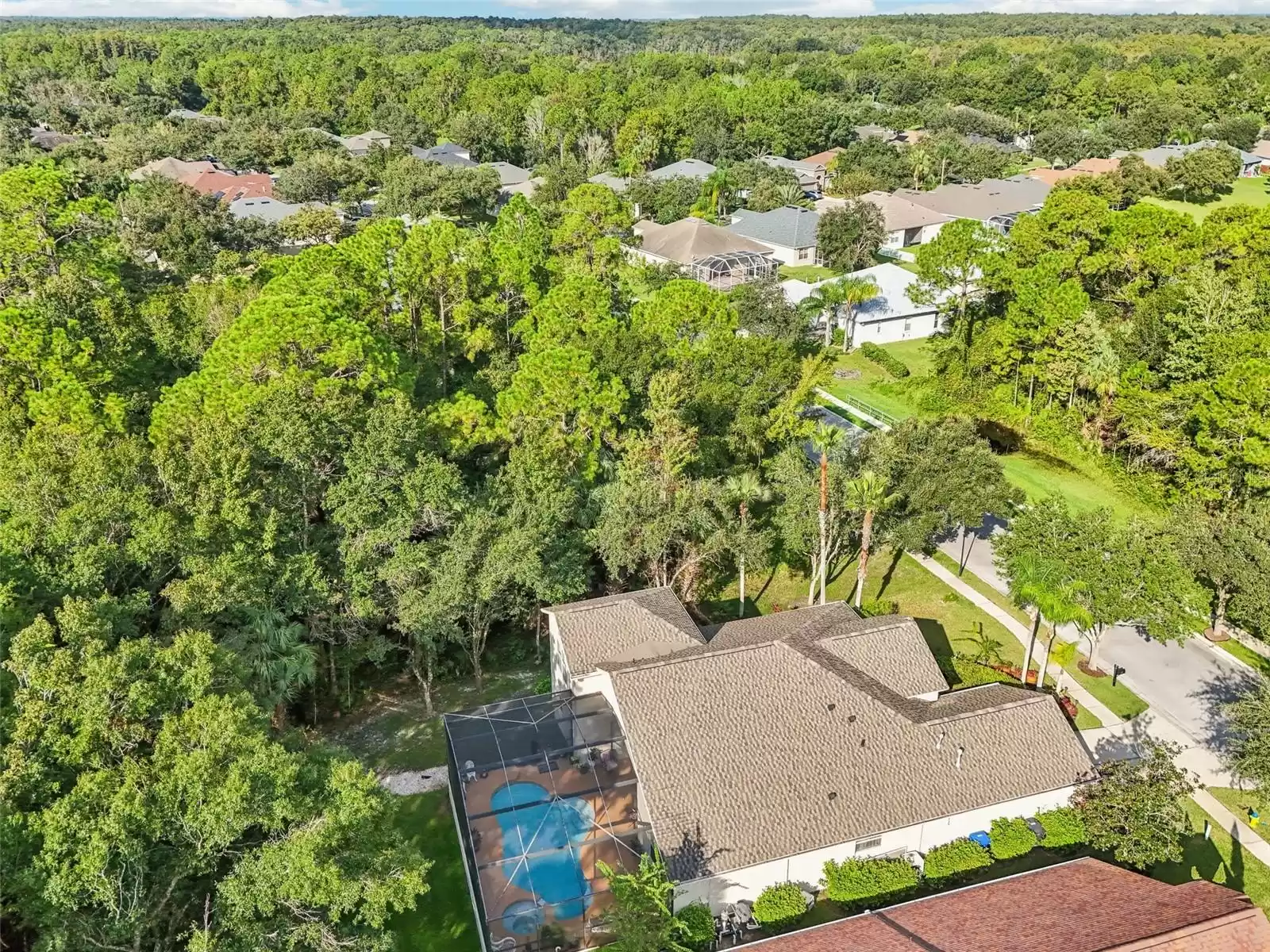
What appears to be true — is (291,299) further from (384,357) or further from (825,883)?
(825,883)

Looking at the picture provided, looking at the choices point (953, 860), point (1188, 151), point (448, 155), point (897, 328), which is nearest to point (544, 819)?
point (953, 860)

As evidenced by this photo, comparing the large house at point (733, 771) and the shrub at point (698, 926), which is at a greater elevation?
the large house at point (733, 771)

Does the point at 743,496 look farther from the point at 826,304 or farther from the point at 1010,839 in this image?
the point at 826,304

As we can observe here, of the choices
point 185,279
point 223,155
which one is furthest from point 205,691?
point 223,155

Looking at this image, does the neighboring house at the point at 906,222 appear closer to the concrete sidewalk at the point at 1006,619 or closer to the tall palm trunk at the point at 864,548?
the concrete sidewalk at the point at 1006,619

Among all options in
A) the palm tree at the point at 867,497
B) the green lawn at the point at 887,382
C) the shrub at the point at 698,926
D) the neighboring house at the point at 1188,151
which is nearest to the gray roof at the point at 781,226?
the green lawn at the point at 887,382

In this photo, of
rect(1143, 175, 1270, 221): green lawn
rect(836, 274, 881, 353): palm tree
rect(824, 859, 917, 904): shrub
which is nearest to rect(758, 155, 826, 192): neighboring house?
rect(1143, 175, 1270, 221): green lawn
